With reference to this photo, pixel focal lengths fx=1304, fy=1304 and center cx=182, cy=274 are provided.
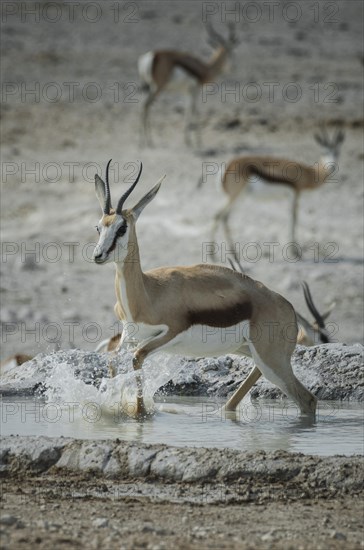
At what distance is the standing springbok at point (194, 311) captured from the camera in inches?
288

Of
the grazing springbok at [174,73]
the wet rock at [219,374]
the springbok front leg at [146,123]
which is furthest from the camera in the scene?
the grazing springbok at [174,73]

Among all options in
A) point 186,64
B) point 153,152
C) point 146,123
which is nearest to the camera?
point 153,152

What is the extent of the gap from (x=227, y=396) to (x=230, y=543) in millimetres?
3740

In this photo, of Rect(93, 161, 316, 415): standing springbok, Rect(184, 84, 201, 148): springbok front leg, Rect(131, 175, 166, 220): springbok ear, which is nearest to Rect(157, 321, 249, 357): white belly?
Rect(93, 161, 316, 415): standing springbok

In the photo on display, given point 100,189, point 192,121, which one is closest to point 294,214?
point 192,121

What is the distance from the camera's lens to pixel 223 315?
Answer: 24.6ft

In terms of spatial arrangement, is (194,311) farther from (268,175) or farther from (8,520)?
(268,175)

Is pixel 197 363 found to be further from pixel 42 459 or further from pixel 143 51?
pixel 143 51

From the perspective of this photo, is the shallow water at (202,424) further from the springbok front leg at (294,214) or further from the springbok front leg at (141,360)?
the springbok front leg at (294,214)

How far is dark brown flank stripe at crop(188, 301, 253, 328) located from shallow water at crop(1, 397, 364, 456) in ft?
1.73

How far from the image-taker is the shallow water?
21.4 feet

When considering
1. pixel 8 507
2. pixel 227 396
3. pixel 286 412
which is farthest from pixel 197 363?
pixel 8 507

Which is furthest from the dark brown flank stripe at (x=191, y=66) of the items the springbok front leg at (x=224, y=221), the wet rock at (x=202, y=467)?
the wet rock at (x=202, y=467)

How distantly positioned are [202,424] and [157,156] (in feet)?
39.6
